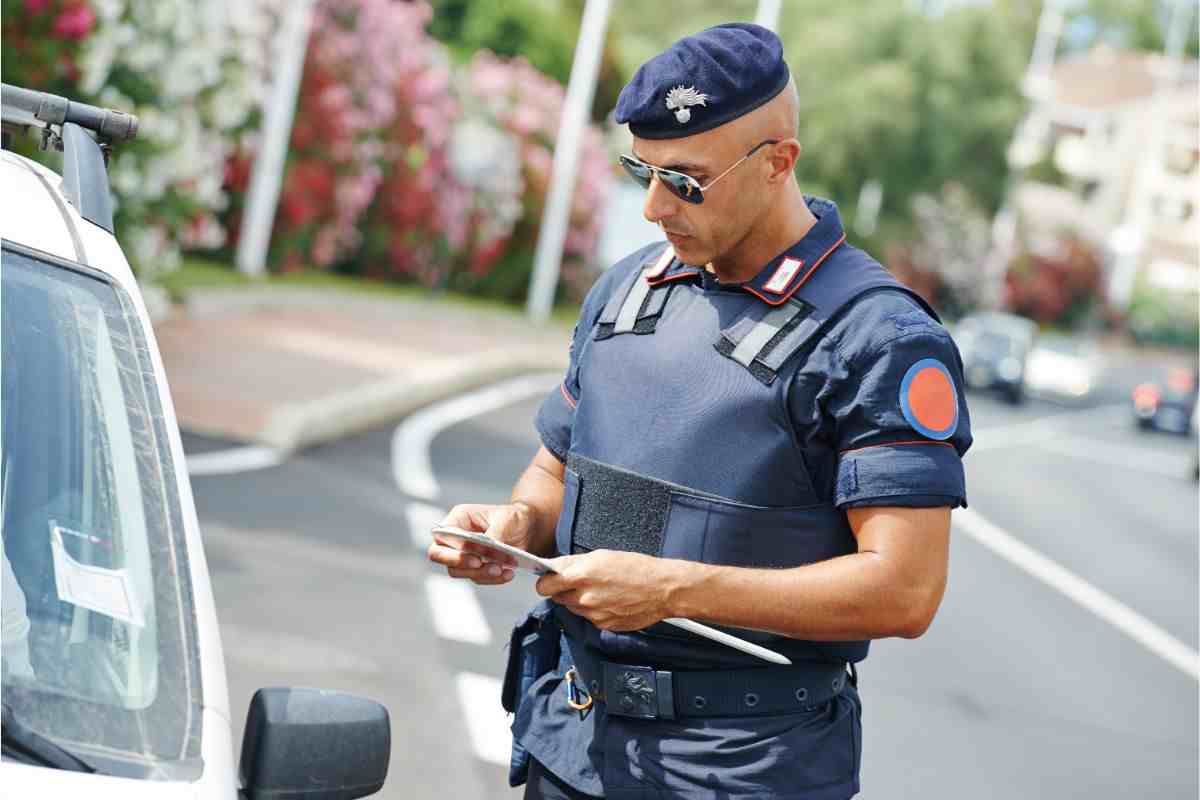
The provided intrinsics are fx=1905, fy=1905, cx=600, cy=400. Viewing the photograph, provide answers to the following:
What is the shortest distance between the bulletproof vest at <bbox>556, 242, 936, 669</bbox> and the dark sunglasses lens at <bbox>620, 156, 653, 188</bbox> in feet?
0.59

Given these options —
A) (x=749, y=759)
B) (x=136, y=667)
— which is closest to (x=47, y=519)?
(x=136, y=667)

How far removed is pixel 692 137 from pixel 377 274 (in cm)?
2639

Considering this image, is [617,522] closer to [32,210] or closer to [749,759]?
[749,759]

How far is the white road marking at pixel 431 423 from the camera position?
36.7 ft

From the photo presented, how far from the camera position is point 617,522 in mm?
2834

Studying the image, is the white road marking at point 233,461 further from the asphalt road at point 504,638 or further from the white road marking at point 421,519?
the white road marking at point 421,519

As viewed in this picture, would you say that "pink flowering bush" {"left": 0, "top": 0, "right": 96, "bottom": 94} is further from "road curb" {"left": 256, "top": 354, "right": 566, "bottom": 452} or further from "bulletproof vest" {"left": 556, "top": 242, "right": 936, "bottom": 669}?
"bulletproof vest" {"left": 556, "top": 242, "right": 936, "bottom": 669}

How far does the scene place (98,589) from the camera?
243 cm

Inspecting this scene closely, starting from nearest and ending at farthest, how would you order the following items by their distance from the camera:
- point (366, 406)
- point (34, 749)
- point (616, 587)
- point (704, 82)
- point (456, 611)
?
point (34, 749), point (616, 587), point (704, 82), point (456, 611), point (366, 406)

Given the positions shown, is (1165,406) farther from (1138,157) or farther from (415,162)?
(1138,157)

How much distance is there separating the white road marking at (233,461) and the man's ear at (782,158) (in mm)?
7158

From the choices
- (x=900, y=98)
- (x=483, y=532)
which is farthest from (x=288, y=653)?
(x=900, y=98)

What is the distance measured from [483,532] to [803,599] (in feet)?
1.90

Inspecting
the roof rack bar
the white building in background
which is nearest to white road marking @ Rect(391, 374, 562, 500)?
the roof rack bar
